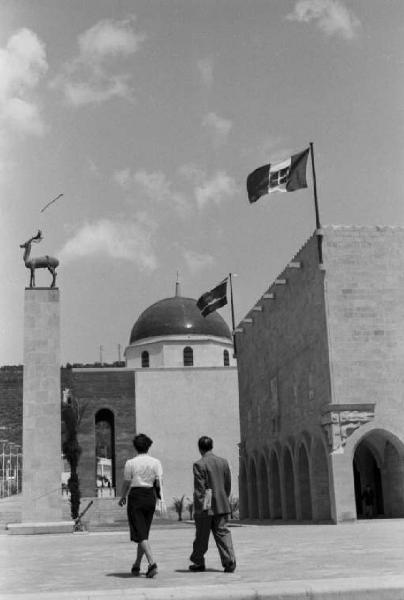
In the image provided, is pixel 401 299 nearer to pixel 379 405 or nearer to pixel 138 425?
pixel 379 405

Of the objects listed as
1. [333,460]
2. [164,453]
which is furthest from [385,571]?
[164,453]

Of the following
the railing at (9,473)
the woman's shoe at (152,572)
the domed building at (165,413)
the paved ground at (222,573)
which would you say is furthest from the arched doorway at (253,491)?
the woman's shoe at (152,572)

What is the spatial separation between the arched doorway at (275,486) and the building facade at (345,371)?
10.1 ft

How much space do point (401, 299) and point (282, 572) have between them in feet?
49.6

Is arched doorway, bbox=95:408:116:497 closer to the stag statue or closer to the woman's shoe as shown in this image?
the stag statue

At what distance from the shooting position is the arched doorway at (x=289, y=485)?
1072 inches

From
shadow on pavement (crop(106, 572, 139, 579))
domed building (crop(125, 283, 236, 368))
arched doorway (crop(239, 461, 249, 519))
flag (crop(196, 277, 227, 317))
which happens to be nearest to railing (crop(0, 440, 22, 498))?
domed building (crop(125, 283, 236, 368))

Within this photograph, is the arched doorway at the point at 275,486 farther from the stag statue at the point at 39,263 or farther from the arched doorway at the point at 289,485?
the stag statue at the point at 39,263

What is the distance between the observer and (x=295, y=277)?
25375 millimetres

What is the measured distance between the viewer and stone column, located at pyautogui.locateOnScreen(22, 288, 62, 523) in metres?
19.4

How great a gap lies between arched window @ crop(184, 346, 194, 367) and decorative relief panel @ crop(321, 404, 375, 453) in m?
25.8

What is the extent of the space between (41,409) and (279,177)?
9.51 metres

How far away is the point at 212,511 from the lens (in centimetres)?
863

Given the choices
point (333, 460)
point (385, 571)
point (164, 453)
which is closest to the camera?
point (385, 571)
